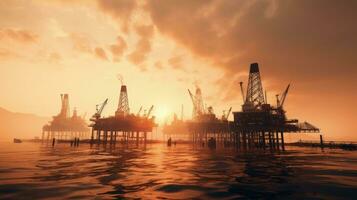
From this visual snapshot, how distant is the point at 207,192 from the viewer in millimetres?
12906

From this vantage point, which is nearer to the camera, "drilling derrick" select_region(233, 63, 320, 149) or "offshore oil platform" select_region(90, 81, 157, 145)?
"drilling derrick" select_region(233, 63, 320, 149)

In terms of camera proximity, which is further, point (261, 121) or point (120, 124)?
point (120, 124)

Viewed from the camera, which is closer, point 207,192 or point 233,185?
point 207,192

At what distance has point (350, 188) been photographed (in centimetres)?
1438

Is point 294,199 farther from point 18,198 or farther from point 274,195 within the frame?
point 18,198

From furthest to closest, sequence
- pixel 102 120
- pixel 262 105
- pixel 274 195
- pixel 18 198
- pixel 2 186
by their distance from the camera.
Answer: pixel 102 120 < pixel 262 105 < pixel 2 186 < pixel 274 195 < pixel 18 198

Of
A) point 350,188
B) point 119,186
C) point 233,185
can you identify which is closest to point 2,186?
point 119,186

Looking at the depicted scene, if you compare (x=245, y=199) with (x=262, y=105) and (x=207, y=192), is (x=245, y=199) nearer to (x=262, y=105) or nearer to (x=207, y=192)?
(x=207, y=192)

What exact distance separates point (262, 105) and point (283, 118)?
10.8m

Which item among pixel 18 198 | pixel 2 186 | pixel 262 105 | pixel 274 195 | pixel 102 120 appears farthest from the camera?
pixel 102 120

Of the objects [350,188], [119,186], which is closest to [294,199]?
[350,188]

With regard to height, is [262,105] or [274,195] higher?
[262,105]

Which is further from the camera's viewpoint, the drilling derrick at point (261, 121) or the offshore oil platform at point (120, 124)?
the offshore oil platform at point (120, 124)

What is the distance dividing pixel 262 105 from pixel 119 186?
2982 inches
